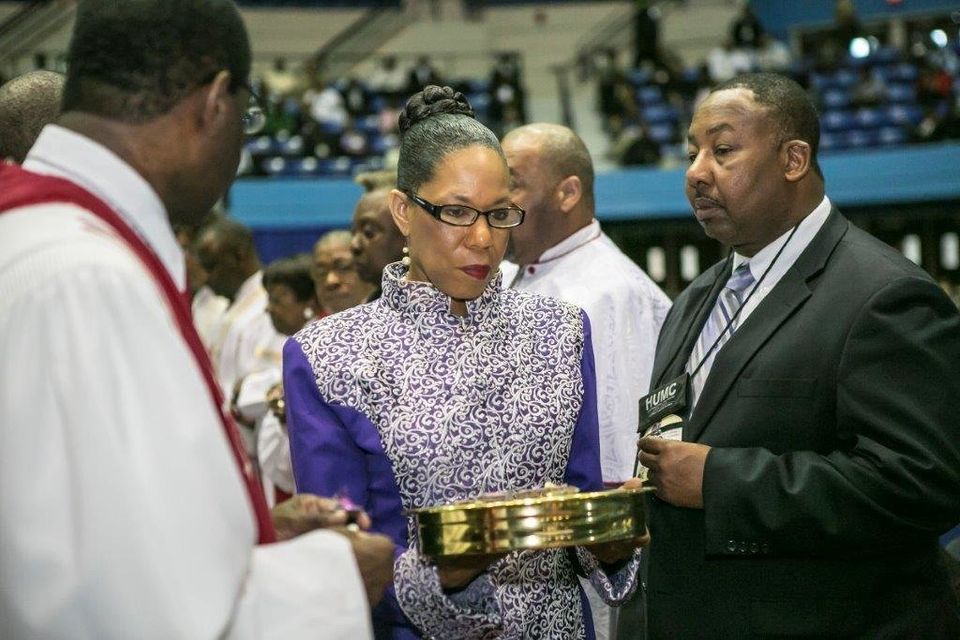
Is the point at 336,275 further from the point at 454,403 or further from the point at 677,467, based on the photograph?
the point at 454,403

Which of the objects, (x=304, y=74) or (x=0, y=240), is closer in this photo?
(x=0, y=240)

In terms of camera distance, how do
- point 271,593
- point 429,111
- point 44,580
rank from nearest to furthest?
1. point 44,580
2. point 271,593
3. point 429,111

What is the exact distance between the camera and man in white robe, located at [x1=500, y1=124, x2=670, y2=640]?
338 centimetres

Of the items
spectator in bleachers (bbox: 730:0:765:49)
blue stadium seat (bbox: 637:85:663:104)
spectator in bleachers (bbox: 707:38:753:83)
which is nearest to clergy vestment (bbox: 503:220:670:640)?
blue stadium seat (bbox: 637:85:663:104)

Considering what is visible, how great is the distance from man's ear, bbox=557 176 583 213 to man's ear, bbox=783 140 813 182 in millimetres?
988

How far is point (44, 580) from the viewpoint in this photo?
129cm

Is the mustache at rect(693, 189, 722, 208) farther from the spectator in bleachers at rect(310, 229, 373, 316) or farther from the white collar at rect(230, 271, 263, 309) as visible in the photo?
the white collar at rect(230, 271, 263, 309)

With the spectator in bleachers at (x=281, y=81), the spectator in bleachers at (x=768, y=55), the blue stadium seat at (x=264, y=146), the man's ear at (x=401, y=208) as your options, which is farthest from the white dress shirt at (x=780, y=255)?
the spectator in bleachers at (x=768, y=55)

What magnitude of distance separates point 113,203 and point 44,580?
469mm

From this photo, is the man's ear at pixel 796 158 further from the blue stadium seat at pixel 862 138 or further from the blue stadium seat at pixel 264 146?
the blue stadium seat at pixel 862 138

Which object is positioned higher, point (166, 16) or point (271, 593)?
point (166, 16)

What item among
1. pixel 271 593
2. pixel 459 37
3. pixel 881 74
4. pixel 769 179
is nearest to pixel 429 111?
pixel 769 179

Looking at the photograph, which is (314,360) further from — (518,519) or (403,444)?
(518,519)

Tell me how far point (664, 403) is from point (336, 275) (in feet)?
8.20
